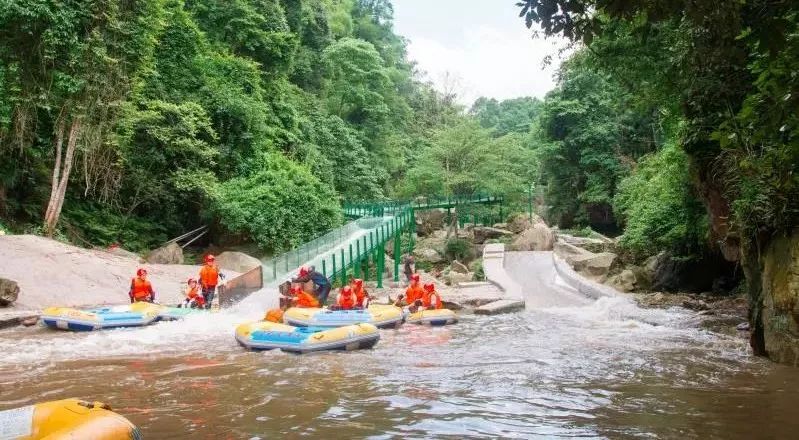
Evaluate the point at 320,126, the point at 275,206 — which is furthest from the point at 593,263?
the point at 320,126

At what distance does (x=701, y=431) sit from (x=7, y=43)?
1960cm

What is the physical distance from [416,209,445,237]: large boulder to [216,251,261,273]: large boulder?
21.1m

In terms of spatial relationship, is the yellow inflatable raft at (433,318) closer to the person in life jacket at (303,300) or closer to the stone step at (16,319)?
the person in life jacket at (303,300)

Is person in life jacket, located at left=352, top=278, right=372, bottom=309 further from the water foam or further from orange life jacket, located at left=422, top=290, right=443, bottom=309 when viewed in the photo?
the water foam

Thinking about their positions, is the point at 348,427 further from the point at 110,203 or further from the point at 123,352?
the point at 110,203

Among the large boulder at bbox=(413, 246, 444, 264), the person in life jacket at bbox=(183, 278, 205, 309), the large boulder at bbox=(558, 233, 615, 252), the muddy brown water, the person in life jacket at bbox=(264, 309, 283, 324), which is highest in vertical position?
the large boulder at bbox=(558, 233, 615, 252)

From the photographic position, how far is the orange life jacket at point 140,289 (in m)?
13.8

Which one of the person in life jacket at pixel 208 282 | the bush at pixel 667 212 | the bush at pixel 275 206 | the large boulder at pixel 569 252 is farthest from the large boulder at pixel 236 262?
the large boulder at pixel 569 252

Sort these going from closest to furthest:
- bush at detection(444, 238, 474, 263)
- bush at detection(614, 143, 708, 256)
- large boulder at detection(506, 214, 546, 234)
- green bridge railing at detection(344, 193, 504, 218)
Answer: bush at detection(614, 143, 708, 256)
green bridge railing at detection(344, 193, 504, 218)
bush at detection(444, 238, 474, 263)
large boulder at detection(506, 214, 546, 234)

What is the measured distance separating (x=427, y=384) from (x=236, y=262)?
15.2 m

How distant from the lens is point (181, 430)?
18.0 feet

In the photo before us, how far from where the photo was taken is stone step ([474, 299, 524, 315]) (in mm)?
15296

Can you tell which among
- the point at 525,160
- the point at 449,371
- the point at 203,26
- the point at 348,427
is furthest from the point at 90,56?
the point at 525,160

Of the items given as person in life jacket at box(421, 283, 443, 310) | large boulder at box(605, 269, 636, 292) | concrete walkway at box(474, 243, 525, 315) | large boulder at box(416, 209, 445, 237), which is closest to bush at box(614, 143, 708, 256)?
large boulder at box(605, 269, 636, 292)
